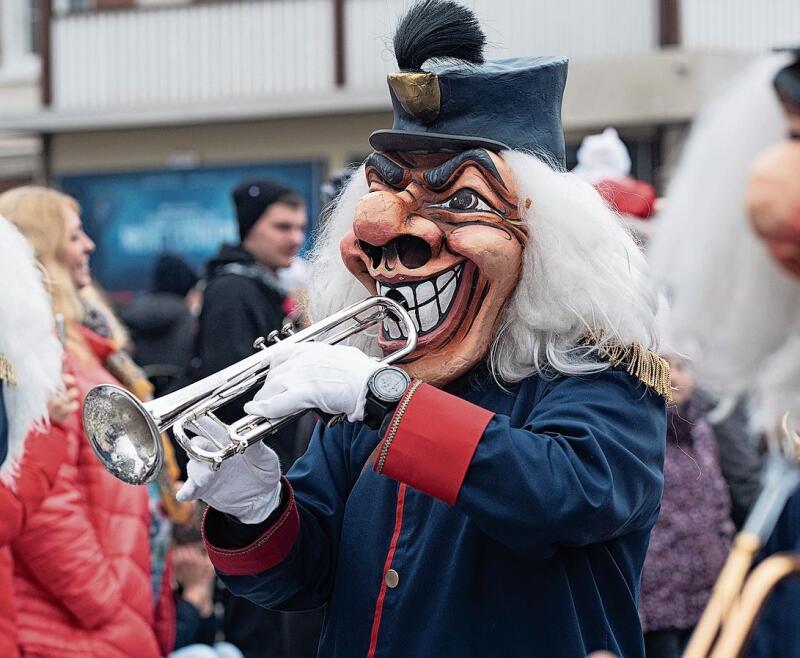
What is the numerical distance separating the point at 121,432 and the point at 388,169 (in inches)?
27.5

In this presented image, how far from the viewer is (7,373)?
10.0ft

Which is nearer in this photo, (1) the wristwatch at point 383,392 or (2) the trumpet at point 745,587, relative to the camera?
(2) the trumpet at point 745,587

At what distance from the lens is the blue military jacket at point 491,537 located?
2283mm

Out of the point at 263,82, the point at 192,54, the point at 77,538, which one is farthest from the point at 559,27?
the point at 77,538

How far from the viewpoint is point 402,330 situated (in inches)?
102

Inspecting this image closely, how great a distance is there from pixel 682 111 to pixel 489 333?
30.2 ft

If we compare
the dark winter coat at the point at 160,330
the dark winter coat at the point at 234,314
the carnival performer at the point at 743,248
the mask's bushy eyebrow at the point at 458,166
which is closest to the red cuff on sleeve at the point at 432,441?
the mask's bushy eyebrow at the point at 458,166

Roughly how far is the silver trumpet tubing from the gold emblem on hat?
0.38 meters

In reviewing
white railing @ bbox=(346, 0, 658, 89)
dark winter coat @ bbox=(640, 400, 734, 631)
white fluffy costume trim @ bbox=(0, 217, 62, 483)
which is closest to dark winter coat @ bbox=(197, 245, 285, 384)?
dark winter coat @ bbox=(640, 400, 734, 631)

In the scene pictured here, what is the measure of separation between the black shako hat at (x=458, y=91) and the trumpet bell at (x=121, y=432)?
0.69 metres

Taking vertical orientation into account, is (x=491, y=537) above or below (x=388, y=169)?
below

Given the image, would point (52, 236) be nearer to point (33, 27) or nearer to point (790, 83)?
point (790, 83)

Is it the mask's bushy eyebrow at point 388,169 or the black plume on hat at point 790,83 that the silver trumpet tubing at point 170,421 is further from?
the black plume on hat at point 790,83

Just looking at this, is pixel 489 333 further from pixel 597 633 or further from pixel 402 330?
pixel 597 633
